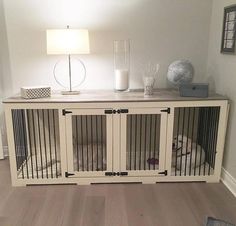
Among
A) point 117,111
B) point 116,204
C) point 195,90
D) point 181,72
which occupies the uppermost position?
point 181,72

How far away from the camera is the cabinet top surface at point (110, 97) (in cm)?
220

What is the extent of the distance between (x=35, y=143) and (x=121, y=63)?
4.07 feet

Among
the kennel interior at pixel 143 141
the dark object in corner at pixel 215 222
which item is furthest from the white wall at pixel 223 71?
the kennel interior at pixel 143 141

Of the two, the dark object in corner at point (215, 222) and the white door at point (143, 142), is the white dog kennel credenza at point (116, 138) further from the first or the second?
the dark object in corner at point (215, 222)

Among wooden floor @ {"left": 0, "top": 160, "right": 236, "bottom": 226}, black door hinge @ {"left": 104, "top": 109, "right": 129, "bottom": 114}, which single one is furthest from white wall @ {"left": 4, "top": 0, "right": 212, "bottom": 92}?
wooden floor @ {"left": 0, "top": 160, "right": 236, "bottom": 226}

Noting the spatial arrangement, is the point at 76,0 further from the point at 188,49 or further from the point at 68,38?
the point at 188,49

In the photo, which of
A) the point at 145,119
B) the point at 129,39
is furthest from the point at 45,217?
the point at 129,39

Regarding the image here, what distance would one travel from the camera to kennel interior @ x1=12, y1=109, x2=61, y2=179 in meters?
2.41

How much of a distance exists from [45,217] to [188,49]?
6.70 ft

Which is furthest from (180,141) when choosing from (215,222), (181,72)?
(215,222)

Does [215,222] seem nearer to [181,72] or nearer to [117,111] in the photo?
[117,111]

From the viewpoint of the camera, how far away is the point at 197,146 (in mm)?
2561

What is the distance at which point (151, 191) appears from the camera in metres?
2.27

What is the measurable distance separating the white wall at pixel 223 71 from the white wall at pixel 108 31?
0.10 metres
